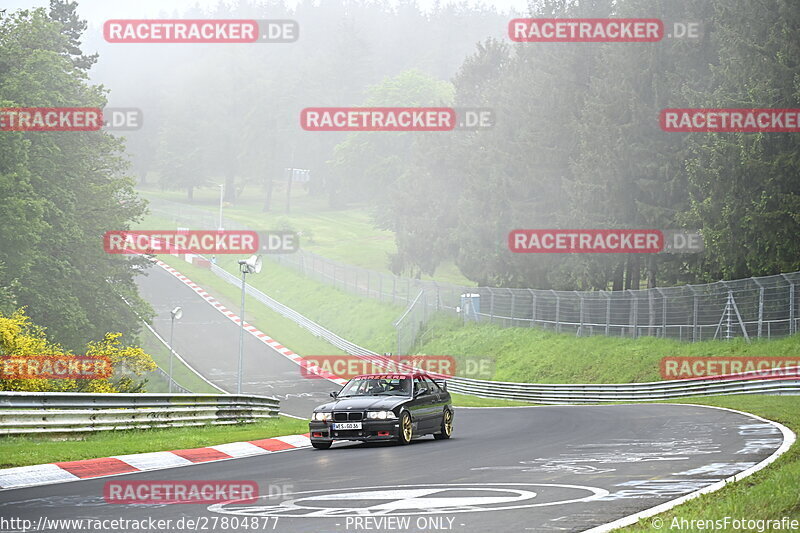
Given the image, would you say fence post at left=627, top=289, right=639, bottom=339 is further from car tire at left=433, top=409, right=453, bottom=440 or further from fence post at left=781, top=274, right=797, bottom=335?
car tire at left=433, top=409, right=453, bottom=440

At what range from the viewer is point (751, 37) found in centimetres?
3781

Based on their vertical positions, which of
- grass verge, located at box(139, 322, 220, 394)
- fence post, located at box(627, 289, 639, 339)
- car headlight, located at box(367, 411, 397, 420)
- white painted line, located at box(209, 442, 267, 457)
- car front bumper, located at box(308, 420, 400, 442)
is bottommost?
grass verge, located at box(139, 322, 220, 394)

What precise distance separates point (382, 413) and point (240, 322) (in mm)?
29589

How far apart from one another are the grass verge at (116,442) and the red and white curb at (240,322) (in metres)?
26.0

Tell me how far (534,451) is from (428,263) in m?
59.3

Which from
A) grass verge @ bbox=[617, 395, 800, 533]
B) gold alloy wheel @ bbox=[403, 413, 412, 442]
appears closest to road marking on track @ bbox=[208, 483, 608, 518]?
grass verge @ bbox=[617, 395, 800, 533]

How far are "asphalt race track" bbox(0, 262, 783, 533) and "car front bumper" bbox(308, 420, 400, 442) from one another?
35 centimetres

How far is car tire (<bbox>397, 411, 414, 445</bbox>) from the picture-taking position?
17516mm

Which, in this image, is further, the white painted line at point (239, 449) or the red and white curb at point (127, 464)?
the white painted line at point (239, 449)

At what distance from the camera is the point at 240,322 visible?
152ft

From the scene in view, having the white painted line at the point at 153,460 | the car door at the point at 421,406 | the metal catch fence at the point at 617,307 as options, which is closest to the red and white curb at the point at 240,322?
the metal catch fence at the point at 617,307

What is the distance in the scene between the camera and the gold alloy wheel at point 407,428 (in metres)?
17.7

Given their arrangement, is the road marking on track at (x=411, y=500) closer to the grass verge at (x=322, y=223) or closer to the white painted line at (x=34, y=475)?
the white painted line at (x=34, y=475)

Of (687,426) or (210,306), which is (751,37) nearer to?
(687,426)
